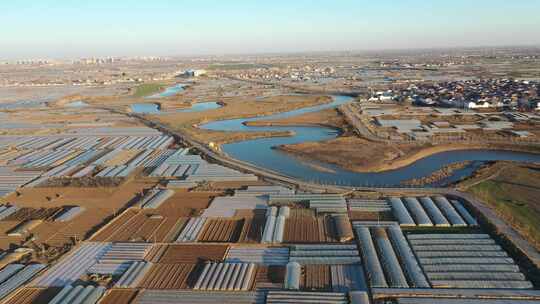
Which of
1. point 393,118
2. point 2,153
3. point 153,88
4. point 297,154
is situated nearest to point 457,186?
point 297,154

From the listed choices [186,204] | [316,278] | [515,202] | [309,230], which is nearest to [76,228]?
[186,204]

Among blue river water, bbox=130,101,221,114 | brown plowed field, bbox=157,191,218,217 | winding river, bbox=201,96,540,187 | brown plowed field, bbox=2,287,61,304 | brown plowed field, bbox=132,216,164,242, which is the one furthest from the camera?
blue river water, bbox=130,101,221,114

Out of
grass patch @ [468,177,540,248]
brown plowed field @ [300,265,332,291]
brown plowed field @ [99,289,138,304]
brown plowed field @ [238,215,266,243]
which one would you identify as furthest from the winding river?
brown plowed field @ [99,289,138,304]

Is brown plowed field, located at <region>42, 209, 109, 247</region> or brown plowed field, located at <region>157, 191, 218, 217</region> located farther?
brown plowed field, located at <region>157, 191, 218, 217</region>

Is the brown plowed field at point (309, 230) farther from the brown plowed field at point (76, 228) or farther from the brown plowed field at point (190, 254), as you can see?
the brown plowed field at point (76, 228)

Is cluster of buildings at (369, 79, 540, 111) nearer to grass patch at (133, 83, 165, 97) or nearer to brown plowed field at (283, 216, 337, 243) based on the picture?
brown plowed field at (283, 216, 337, 243)

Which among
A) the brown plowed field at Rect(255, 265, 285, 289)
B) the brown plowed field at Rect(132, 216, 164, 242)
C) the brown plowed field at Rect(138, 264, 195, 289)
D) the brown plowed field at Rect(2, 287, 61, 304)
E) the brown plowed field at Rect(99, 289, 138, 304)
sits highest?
the brown plowed field at Rect(132, 216, 164, 242)

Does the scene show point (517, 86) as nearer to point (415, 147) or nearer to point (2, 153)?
point (415, 147)

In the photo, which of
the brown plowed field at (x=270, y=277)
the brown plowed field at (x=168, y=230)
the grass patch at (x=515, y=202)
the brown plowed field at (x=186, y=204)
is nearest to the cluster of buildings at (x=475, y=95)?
the grass patch at (x=515, y=202)
